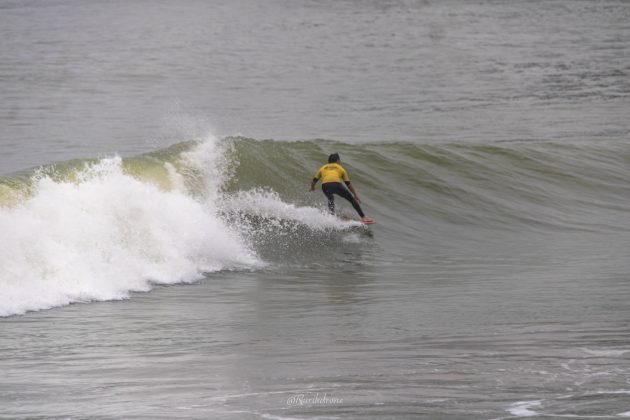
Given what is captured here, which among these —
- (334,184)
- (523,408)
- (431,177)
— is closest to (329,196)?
(334,184)

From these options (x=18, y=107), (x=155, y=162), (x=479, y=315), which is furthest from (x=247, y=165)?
(x=18, y=107)

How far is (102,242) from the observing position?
45.5ft

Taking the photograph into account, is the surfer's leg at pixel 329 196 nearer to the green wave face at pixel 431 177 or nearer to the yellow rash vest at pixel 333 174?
the yellow rash vest at pixel 333 174

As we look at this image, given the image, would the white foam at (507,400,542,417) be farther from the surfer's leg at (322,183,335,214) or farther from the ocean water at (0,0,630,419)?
the surfer's leg at (322,183,335,214)

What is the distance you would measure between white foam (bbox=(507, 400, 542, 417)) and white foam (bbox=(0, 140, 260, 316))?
235 inches

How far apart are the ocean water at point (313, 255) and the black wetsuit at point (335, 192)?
30cm

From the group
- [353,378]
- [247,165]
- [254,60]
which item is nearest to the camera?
[353,378]

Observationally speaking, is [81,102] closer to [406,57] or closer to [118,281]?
[406,57]

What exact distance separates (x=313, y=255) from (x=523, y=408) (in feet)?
31.4

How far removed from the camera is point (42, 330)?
407 inches

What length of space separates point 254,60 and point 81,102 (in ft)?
49.8

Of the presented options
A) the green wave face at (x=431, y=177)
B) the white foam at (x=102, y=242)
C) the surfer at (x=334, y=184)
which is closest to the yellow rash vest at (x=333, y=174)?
the surfer at (x=334, y=184)

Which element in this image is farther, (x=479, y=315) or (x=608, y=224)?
(x=608, y=224)

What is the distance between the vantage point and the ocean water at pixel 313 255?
7.88m
